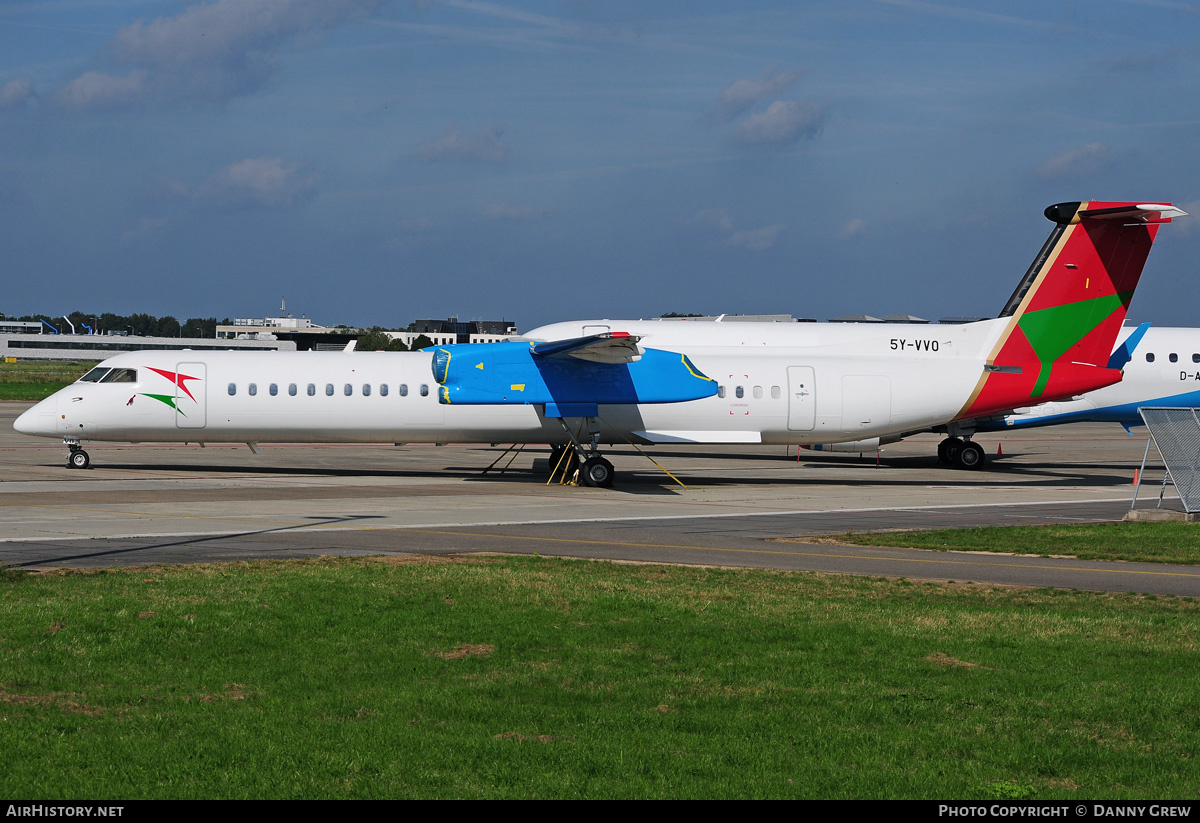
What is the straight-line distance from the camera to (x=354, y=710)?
316 inches

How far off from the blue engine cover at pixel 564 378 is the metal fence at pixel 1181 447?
10.6 meters

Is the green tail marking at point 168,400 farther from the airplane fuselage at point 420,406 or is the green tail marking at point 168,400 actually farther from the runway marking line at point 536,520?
the runway marking line at point 536,520

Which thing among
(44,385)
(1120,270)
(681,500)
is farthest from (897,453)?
(44,385)

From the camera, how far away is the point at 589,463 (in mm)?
27938

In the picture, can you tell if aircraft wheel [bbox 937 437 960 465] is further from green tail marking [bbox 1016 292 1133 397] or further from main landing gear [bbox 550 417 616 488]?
main landing gear [bbox 550 417 616 488]

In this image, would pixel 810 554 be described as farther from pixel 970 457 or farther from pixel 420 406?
pixel 970 457

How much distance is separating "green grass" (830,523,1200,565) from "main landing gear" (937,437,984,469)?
1476 centimetres

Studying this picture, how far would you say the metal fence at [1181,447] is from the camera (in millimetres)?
21344

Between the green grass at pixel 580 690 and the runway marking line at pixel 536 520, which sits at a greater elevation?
the runway marking line at pixel 536 520

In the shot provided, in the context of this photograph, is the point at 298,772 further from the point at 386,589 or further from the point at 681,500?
the point at 681,500

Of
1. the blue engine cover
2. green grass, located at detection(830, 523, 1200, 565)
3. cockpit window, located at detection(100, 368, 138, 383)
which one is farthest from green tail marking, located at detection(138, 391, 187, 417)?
green grass, located at detection(830, 523, 1200, 565)

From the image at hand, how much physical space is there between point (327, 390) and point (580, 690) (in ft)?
71.9

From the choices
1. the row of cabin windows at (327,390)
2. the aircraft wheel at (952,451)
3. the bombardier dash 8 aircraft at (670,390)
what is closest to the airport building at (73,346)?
the bombardier dash 8 aircraft at (670,390)

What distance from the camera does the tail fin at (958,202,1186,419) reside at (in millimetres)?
29594
